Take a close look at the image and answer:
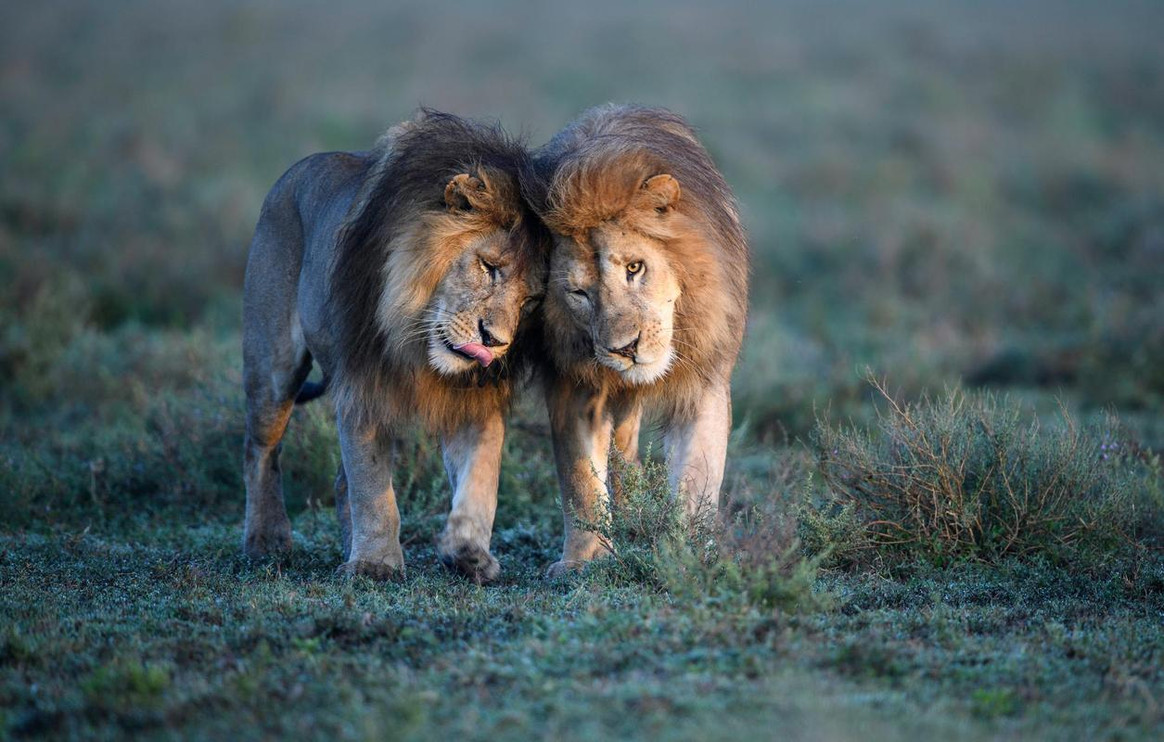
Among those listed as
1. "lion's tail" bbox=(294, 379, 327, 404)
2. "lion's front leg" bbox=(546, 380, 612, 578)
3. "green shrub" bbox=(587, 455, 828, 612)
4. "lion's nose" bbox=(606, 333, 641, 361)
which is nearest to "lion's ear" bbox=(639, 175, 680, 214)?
"lion's nose" bbox=(606, 333, 641, 361)

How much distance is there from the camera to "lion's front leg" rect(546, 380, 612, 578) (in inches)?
225

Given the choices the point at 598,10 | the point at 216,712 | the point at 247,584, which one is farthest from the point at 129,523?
the point at 598,10

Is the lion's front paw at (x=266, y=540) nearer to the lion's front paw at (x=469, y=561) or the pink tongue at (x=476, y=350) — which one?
the lion's front paw at (x=469, y=561)

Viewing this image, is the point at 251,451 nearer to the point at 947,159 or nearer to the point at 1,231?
the point at 1,231

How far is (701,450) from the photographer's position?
5.57m

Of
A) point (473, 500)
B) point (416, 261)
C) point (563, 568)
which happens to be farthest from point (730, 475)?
point (416, 261)

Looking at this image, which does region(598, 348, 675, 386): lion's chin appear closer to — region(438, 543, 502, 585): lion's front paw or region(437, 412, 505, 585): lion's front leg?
region(437, 412, 505, 585): lion's front leg

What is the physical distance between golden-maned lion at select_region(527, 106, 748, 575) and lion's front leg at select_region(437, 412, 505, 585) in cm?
28

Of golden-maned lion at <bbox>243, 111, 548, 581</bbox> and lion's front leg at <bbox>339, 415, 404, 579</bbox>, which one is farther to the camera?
lion's front leg at <bbox>339, 415, 404, 579</bbox>

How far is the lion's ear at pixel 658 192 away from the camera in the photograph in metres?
5.20

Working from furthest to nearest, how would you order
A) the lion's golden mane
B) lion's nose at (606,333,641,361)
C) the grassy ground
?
the lion's golden mane
lion's nose at (606,333,641,361)
the grassy ground

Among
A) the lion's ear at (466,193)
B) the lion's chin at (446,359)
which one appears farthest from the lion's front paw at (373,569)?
the lion's ear at (466,193)

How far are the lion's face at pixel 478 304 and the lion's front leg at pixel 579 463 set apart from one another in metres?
0.57

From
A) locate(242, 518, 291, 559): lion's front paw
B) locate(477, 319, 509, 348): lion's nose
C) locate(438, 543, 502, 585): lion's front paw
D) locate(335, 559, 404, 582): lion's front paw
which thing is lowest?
locate(242, 518, 291, 559): lion's front paw
